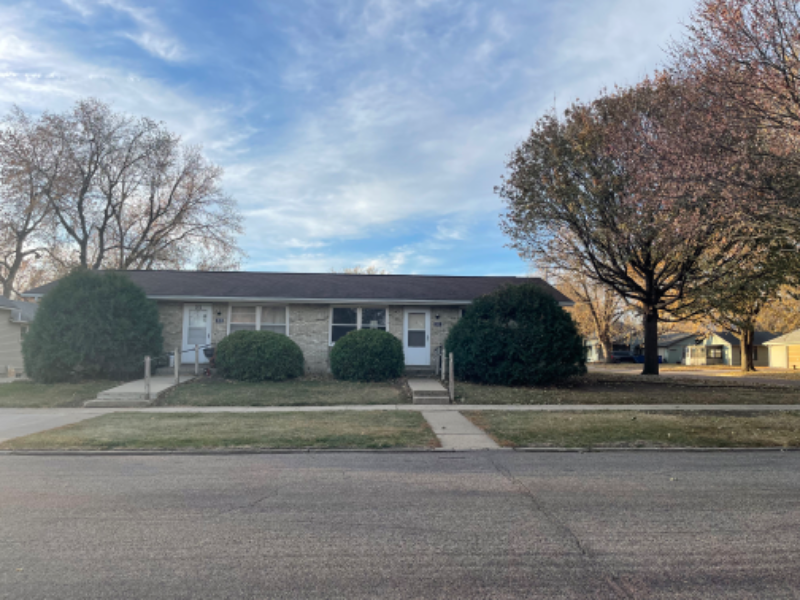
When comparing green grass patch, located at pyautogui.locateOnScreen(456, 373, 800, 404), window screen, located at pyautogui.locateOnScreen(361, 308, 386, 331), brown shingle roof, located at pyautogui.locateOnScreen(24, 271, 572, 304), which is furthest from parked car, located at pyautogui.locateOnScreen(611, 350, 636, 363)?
window screen, located at pyautogui.locateOnScreen(361, 308, 386, 331)

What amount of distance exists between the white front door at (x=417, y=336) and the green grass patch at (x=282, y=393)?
3.26m

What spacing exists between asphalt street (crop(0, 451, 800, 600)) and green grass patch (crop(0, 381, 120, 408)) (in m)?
7.40

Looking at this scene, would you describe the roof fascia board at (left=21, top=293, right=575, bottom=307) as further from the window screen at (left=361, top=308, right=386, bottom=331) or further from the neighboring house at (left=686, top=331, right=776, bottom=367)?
the neighboring house at (left=686, top=331, right=776, bottom=367)

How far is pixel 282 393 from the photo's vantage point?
→ 15094 millimetres

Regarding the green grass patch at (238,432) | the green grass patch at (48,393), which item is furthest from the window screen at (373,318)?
the green grass patch at (48,393)

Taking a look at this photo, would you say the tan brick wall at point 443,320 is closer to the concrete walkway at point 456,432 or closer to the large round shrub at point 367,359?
the large round shrub at point 367,359

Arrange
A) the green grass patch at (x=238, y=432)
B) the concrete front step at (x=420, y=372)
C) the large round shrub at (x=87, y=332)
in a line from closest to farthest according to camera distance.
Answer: the green grass patch at (x=238, y=432) → the large round shrub at (x=87, y=332) → the concrete front step at (x=420, y=372)

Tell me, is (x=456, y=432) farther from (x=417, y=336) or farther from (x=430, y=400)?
(x=417, y=336)

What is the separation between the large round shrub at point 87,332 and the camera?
1642 centimetres

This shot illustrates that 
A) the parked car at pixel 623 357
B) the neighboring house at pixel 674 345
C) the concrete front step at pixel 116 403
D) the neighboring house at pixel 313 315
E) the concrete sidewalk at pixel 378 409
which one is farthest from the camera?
the neighboring house at pixel 674 345

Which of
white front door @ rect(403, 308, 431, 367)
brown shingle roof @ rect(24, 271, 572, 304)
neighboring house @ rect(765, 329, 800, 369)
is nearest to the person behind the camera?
brown shingle roof @ rect(24, 271, 572, 304)

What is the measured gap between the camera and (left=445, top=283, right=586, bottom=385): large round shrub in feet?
52.7

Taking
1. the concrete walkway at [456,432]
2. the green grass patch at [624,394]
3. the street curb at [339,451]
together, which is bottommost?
the street curb at [339,451]

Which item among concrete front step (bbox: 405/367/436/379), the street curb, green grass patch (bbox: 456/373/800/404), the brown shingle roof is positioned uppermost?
the brown shingle roof
